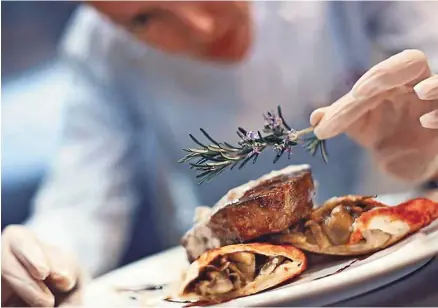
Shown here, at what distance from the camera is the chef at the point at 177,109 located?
0.42 meters

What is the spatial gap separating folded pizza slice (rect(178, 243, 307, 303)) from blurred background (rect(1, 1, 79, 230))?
0.23m

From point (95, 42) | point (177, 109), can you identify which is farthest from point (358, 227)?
point (95, 42)

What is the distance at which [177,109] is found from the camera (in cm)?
57

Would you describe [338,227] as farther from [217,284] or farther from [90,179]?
[90,179]

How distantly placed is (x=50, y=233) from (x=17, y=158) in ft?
0.33

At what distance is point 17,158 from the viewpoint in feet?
1.85

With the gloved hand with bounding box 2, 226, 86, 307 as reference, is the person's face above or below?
above

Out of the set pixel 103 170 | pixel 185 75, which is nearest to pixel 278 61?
pixel 185 75

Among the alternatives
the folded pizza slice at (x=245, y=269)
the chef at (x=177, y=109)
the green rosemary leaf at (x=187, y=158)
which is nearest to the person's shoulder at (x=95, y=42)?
the chef at (x=177, y=109)

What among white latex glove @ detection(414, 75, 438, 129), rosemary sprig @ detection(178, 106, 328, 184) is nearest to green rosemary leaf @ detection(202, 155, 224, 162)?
rosemary sprig @ detection(178, 106, 328, 184)

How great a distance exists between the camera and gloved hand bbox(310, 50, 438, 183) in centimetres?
37

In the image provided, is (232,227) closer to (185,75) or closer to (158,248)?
(158,248)

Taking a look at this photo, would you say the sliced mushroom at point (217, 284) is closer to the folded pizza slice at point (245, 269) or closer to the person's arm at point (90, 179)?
the folded pizza slice at point (245, 269)

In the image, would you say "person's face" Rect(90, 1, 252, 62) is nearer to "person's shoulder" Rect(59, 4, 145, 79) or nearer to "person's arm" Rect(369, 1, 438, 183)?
"person's shoulder" Rect(59, 4, 145, 79)
